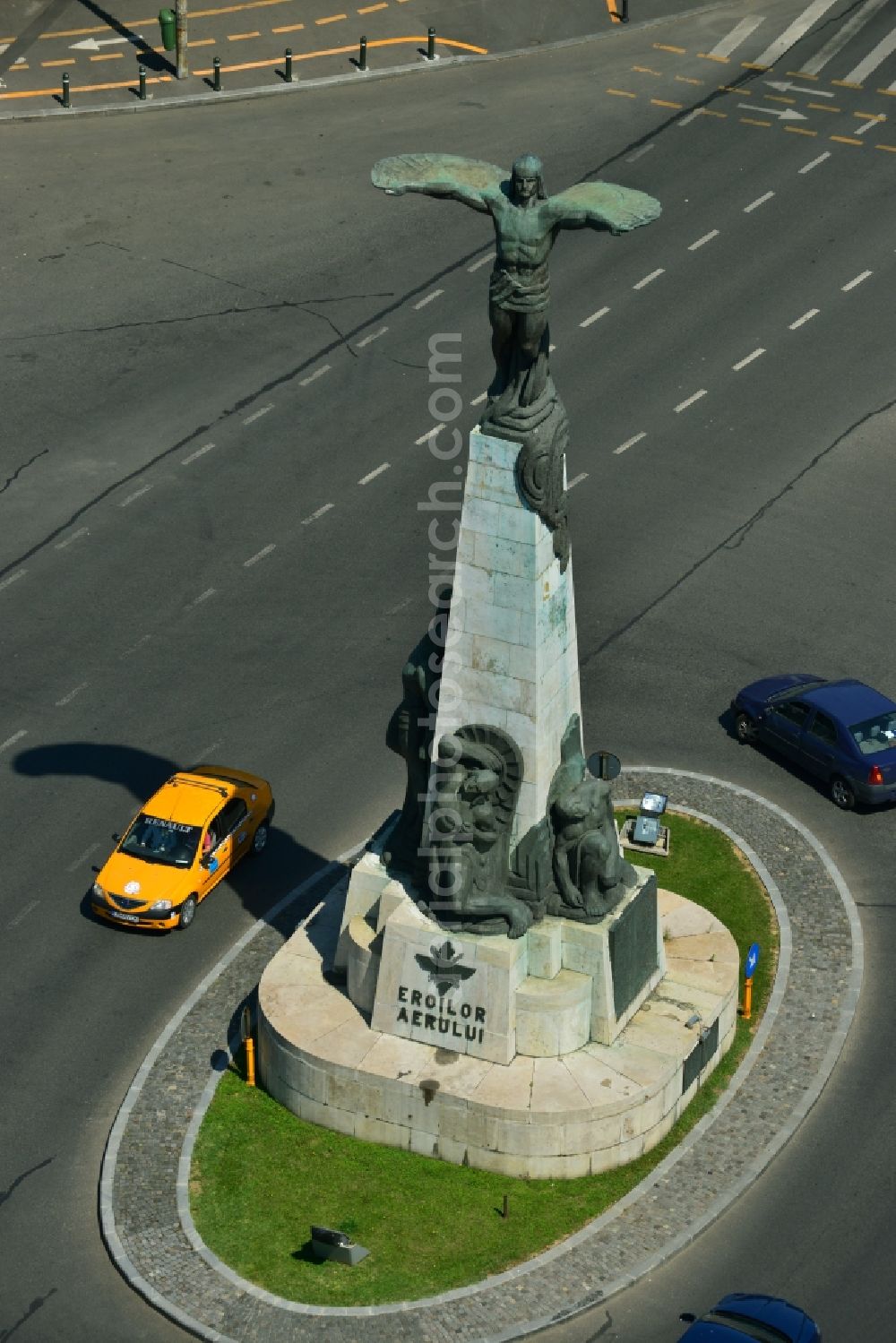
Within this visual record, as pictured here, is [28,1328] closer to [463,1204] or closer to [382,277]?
[463,1204]

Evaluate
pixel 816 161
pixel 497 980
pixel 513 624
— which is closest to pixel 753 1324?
pixel 497 980

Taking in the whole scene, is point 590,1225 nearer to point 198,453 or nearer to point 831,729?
point 831,729

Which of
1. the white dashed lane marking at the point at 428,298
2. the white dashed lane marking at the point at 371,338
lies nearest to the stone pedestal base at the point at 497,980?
the white dashed lane marking at the point at 371,338

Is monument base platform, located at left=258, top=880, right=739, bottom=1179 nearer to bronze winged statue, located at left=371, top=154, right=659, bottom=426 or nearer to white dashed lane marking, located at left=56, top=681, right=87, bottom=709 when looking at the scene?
bronze winged statue, located at left=371, top=154, right=659, bottom=426

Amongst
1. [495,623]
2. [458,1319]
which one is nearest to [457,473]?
[495,623]

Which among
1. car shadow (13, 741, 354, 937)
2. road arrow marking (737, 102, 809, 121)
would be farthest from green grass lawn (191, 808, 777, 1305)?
road arrow marking (737, 102, 809, 121)

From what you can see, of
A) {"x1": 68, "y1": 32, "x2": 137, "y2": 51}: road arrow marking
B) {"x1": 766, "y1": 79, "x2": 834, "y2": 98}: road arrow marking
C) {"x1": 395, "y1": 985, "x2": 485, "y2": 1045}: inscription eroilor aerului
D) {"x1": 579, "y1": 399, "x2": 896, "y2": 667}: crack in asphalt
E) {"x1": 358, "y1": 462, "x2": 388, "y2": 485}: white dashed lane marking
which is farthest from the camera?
{"x1": 68, "y1": 32, "x2": 137, "y2": 51}: road arrow marking

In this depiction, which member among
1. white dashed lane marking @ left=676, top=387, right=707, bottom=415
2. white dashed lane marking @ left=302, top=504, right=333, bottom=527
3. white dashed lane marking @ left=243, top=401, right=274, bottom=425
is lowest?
white dashed lane marking @ left=302, top=504, right=333, bottom=527
